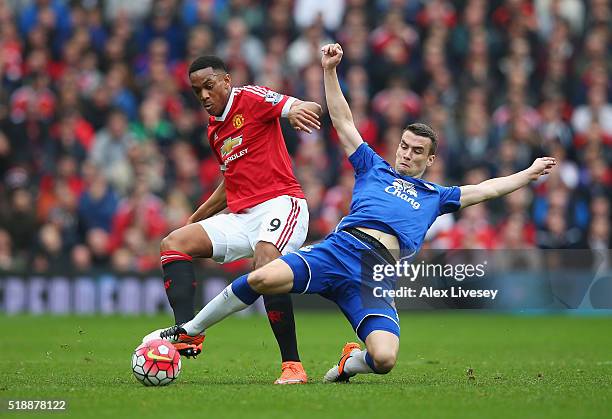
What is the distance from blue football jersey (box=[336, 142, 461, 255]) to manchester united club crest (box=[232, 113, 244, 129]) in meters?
0.97

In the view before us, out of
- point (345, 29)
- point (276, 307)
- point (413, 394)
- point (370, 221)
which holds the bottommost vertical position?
point (413, 394)

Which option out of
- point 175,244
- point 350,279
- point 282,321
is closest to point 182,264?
point 175,244

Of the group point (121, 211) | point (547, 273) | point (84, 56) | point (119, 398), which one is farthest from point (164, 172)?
point (119, 398)

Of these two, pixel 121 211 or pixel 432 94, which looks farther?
pixel 432 94

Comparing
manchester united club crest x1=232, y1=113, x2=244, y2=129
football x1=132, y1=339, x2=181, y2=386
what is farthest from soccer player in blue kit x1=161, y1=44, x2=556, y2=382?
manchester united club crest x1=232, y1=113, x2=244, y2=129

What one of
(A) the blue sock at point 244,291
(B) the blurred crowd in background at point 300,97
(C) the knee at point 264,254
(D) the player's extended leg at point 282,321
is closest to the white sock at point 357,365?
(D) the player's extended leg at point 282,321

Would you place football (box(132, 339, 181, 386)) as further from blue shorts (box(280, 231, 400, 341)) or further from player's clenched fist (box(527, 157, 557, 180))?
player's clenched fist (box(527, 157, 557, 180))

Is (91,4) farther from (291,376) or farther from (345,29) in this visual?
(291,376)

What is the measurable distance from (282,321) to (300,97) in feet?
32.2

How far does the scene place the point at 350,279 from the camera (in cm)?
888

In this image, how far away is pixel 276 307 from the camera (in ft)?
30.0

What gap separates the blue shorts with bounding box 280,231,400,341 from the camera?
8766mm

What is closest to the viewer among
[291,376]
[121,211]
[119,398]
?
[119,398]

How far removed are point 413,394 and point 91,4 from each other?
1429 cm
